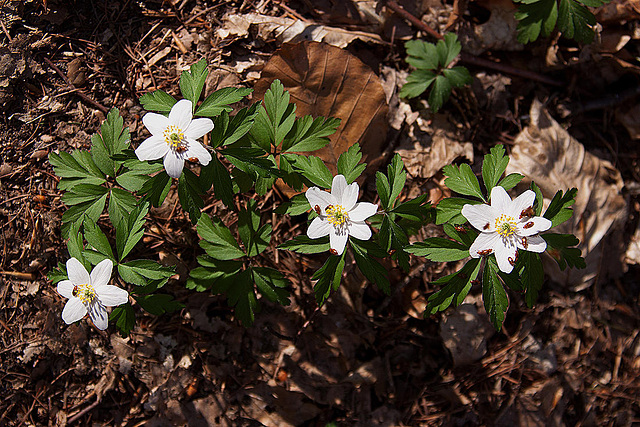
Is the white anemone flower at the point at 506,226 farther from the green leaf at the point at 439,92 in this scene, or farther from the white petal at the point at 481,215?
the green leaf at the point at 439,92

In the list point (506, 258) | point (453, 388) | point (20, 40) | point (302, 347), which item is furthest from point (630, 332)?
point (20, 40)

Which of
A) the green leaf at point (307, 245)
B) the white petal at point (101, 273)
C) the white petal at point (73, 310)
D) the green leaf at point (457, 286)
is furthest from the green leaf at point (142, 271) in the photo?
the green leaf at point (457, 286)

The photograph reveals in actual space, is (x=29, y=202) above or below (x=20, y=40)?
below

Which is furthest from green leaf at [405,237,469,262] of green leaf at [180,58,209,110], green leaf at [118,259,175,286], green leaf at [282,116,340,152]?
green leaf at [180,58,209,110]

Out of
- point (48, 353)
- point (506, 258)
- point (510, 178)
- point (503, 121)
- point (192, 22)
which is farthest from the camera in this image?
point (503, 121)

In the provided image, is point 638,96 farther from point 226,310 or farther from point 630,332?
point 226,310

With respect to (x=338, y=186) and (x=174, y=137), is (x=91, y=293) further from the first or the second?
(x=338, y=186)

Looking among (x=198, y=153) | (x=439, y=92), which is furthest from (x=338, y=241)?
(x=439, y=92)
